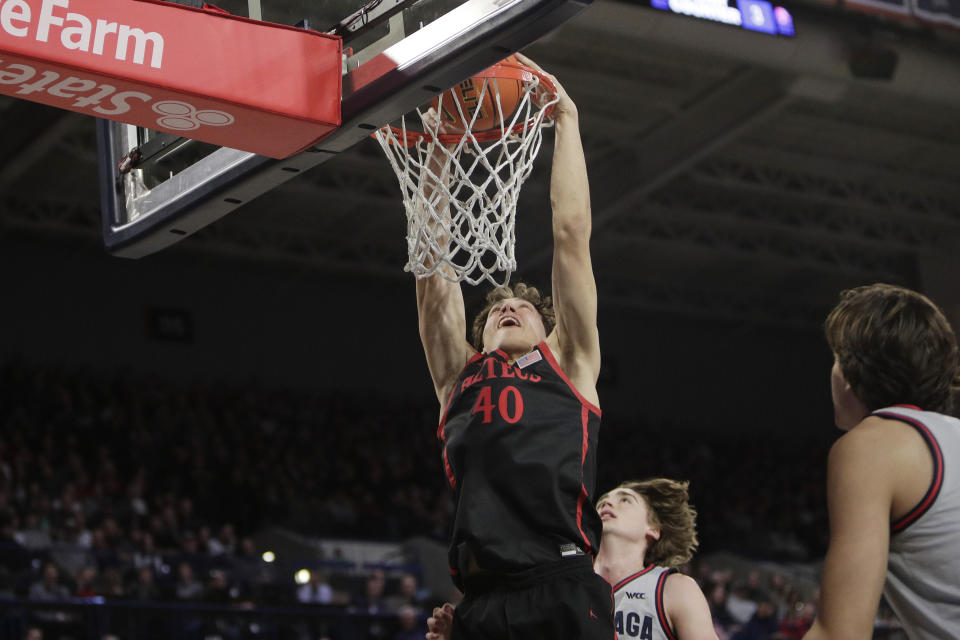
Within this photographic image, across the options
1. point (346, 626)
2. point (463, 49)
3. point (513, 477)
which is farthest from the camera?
point (346, 626)

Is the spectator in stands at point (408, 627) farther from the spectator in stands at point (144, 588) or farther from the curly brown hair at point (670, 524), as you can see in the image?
the curly brown hair at point (670, 524)

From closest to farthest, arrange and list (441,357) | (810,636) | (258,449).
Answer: (810,636) → (441,357) → (258,449)

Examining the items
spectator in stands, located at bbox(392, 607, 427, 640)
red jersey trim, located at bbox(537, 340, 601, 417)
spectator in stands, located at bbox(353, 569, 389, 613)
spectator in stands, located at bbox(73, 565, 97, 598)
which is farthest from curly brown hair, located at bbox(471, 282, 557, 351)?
spectator in stands, located at bbox(353, 569, 389, 613)

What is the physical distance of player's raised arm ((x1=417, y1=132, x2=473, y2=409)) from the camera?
3.69 m

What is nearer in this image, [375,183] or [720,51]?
[720,51]

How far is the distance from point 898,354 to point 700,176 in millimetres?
14599

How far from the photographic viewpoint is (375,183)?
17141mm

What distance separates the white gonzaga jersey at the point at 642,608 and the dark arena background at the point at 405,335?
17.6 ft

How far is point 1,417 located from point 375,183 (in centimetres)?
599

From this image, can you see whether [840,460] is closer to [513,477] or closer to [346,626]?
[513,477]

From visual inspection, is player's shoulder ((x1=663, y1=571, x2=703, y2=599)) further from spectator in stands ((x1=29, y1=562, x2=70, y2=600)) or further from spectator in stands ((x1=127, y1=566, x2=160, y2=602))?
spectator in stands ((x1=29, y1=562, x2=70, y2=600))

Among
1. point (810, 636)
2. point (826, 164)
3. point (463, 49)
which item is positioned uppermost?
point (826, 164)

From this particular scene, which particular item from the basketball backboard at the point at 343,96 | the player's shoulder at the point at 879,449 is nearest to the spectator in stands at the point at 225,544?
the basketball backboard at the point at 343,96

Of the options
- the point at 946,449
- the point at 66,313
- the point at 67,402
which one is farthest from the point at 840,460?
the point at 66,313
